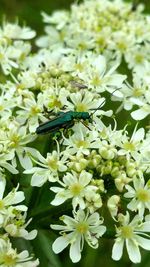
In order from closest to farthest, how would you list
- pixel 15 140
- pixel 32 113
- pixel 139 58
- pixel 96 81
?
1. pixel 15 140
2. pixel 32 113
3. pixel 96 81
4. pixel 139 58

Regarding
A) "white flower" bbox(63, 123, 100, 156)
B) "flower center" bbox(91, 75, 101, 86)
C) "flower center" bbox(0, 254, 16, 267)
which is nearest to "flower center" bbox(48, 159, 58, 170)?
"white flower" bbox(63, 123, 100, 156)

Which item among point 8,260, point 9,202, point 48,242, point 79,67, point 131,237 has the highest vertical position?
point 79,67

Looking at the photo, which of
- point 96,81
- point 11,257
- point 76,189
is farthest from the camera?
point 96,81

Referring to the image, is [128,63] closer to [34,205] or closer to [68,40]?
[68,40]

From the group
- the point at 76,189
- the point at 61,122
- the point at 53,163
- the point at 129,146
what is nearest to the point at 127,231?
the point at 76,189

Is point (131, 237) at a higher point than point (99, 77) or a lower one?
lower

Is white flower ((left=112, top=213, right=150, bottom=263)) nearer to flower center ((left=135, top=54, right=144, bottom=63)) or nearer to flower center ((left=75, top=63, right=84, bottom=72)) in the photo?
flower center ((left=75, top=63, right=84, bottom=72))

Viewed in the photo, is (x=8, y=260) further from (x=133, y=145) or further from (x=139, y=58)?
(x=139, y=58)

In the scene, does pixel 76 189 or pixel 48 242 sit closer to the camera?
pixel 76 189
